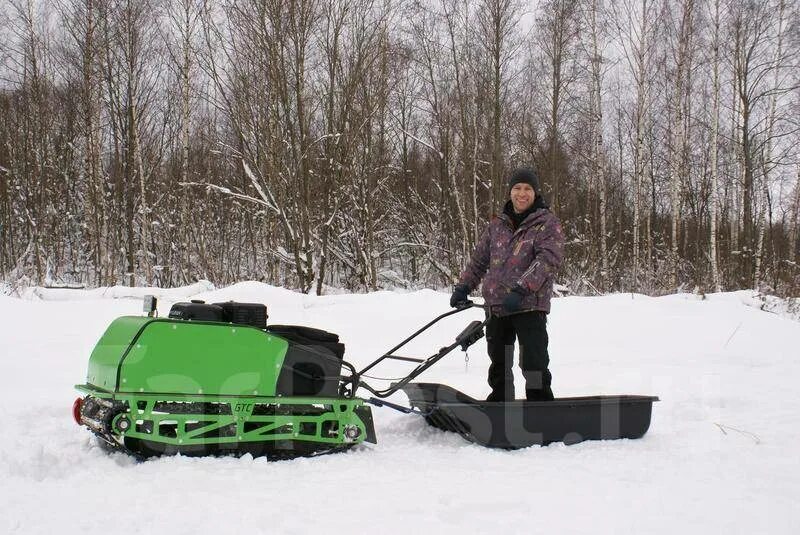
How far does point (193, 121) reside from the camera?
2002cm

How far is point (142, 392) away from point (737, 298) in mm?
9904

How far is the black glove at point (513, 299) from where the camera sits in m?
3.71

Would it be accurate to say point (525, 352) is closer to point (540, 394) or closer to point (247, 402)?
point (540, 394)

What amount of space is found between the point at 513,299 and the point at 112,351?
2.27 m

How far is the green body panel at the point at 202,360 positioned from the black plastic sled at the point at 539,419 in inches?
42.1

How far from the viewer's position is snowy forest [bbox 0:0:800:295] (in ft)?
38.7

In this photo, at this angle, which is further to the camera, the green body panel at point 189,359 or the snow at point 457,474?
the green body panel at point 189,359

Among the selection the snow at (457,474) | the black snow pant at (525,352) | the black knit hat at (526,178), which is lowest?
the snow at (457,474)

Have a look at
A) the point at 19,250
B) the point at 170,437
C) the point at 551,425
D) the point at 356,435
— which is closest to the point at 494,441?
the point at 551,425

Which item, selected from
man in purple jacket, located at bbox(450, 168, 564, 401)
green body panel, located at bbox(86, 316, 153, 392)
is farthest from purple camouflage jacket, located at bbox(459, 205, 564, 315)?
green body panel, located at bbox(86, 316, 153, 392)

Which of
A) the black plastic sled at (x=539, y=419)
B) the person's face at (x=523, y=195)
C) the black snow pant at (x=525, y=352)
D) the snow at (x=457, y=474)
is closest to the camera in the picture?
the snow at (x=457, y=474)

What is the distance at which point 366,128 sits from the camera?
1436 cm

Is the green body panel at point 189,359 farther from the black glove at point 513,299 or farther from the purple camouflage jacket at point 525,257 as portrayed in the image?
the purple camouflage jacket at point 525,257

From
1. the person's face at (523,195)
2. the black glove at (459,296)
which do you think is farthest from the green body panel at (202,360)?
the person's face at (523,195)
